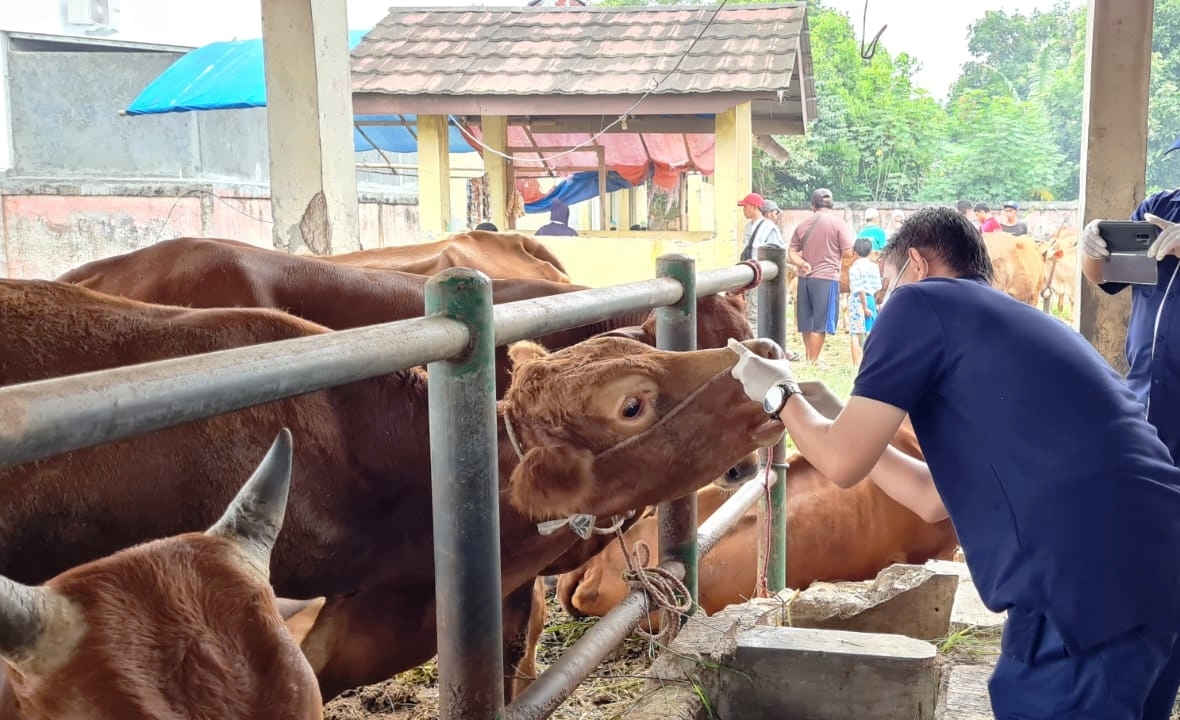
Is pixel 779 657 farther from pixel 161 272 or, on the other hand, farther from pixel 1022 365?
pixel 161 272

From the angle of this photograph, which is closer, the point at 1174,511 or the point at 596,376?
the point at 1174,511

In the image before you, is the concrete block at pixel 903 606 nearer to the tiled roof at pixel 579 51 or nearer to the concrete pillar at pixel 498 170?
the tiled roof at pixel 579 51

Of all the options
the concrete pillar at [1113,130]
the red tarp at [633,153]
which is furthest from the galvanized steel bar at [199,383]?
the red tarp at [633,153]

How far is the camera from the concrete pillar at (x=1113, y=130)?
5484mm

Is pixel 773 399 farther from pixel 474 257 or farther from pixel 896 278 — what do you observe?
pixel 474 257

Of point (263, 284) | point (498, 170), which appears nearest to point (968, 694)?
point (263, 284)

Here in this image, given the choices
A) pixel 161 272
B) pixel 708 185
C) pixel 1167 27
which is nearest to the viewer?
pixel 161 272

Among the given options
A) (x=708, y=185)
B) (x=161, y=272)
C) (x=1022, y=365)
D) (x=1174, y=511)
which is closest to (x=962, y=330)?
(x=1022, y=365)

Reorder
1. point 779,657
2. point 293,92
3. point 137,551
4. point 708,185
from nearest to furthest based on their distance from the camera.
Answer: point 137,551 → point 779,657 → point 293,92 → point 708,185

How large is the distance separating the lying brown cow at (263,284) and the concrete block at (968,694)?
155cm

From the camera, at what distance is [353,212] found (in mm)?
6738

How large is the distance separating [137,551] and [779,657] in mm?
2202

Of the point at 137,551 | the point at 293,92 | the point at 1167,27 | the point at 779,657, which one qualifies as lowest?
the point at 779,657

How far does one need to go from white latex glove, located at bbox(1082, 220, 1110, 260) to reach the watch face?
6.88 feet
